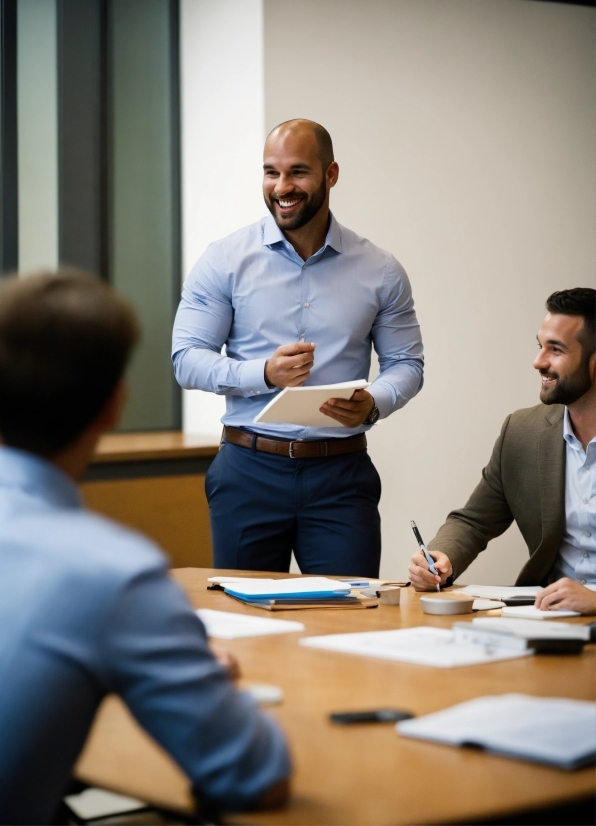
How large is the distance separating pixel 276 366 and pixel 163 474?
163cm

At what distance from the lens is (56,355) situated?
1055mm

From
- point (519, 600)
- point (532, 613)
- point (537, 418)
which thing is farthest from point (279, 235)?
point (532, 613)

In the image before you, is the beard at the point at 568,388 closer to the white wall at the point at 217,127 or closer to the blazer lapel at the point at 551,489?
the blazer lapel at the point at 551,489

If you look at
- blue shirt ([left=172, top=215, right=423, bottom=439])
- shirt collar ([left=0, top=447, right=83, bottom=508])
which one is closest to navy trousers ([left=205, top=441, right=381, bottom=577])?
blue shirt ([left=172, top=215, right=423, bottom=439])

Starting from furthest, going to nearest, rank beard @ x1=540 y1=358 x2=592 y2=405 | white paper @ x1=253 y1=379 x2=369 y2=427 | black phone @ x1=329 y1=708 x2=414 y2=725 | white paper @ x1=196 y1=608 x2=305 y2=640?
1. beard @ x1=540 y1=358 x2=592 y2=405
2. white paper @ x1=253 y1=379 x2=369 y2=427
3. white paper @ x1=196 y1=608 x2=305 y2=640
4. black phone @ x1=329 y1=708 x2=414 y2=725

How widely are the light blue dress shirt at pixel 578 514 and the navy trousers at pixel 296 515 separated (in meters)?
0.59

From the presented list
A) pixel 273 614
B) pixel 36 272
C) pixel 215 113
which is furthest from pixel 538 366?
pixel 215 113

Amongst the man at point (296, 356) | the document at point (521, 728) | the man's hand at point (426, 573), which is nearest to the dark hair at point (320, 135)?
the man at point (296, 356)

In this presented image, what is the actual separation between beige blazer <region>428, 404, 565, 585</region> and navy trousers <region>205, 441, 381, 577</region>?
0.32 metres

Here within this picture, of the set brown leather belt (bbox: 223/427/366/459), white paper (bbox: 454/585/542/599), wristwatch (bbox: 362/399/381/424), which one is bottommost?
white paper (bbox: 454/585/542/599)

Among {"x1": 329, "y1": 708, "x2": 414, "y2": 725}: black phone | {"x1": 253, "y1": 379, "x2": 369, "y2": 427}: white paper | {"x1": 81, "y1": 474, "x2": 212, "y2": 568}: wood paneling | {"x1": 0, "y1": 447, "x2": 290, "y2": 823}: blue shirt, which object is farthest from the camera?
{"x1": 81, "y1": 474, "x2": 212, "y2": 568}: wood paneling

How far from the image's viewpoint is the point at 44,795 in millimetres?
1044

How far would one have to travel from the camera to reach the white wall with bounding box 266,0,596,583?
4504 millimetres

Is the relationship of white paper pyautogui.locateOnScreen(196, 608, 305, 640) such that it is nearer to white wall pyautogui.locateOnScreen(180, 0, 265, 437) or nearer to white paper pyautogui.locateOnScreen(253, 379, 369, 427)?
white paper pyautogui.locateOnScreen(253, 379, 369, 427)
